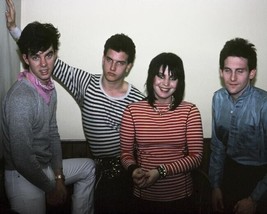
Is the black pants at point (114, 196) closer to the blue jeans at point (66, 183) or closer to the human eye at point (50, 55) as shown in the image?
the blue jeans at point (66, 183)

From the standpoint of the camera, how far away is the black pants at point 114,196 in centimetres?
183

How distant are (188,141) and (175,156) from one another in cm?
13

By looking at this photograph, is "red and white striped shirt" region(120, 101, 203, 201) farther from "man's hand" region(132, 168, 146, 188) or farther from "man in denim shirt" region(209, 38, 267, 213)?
"man in denim shirt" region(209, 38, 267, 213)

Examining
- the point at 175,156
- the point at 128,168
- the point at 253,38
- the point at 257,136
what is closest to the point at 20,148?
the point at 128,168

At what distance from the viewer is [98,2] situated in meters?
2.28

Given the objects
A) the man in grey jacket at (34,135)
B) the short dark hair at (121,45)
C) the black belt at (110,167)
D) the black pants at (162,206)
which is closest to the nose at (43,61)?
the man in grey jacket at (34,135)

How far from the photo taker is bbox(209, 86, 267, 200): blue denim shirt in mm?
1867

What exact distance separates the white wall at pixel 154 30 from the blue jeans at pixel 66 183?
601 mm

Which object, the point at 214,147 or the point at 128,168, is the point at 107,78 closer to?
the point at 128,168

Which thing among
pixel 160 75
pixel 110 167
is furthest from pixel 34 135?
pixel 160 75

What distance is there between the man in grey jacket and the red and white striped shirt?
0.48m

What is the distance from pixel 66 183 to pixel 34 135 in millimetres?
451

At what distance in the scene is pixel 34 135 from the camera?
1637mm

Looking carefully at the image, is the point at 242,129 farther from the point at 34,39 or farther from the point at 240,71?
the point at 34,39
